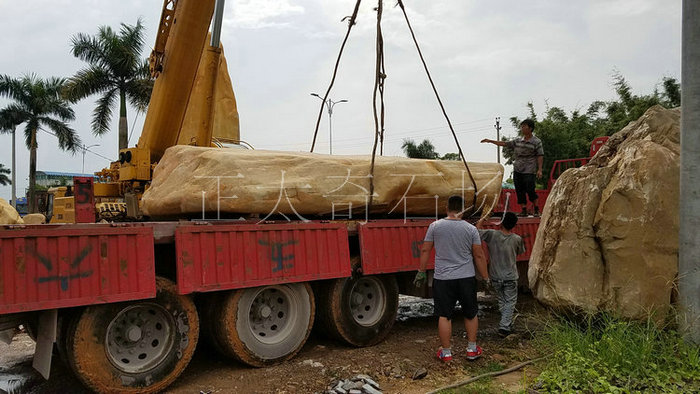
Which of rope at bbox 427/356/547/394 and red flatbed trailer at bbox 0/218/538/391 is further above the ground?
red flatbed trailer at bbox 0/218/538/391

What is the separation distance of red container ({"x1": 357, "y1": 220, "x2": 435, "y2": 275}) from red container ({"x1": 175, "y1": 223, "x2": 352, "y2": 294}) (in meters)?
0.28

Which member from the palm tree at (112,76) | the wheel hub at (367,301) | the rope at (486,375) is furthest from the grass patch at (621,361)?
the palm tree at (112,76)

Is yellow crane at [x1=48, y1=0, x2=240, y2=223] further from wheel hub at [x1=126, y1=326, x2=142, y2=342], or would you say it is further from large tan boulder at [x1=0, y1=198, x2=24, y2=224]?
large tan boulder at [x1=0, y1=198, x2=24, y2=224]

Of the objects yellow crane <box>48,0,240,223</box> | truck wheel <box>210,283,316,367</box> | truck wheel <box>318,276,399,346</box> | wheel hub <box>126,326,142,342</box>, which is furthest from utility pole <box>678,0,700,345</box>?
yellow crane <box>48,0,240,223</box>

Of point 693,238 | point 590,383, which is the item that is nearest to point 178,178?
point 590,383

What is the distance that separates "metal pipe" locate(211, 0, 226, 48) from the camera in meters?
8.09

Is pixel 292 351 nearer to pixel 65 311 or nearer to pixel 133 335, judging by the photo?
pixel 133 335

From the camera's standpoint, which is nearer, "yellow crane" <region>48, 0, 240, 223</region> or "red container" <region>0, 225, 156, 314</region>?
→ "red container" <region>0, 225, 156, 314</region>

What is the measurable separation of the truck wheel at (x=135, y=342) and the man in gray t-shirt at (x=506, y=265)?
350cm

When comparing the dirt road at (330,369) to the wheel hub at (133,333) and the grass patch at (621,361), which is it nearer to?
the grass patch at (621,361)

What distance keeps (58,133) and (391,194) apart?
A: 2889 centimetres

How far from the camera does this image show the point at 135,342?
15.1ft

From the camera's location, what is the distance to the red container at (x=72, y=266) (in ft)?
12.6

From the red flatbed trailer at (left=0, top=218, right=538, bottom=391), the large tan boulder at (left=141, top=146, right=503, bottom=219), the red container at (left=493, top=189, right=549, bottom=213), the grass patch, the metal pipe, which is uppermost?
the metal pipe
